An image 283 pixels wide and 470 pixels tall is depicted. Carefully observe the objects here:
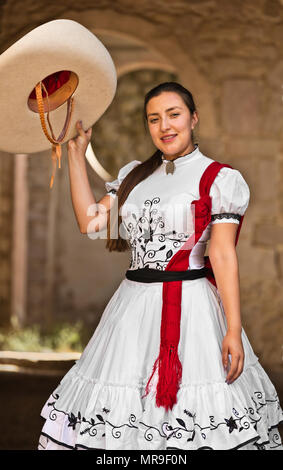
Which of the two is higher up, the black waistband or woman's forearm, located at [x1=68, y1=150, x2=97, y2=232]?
woman's forearm, located at [x1=68, y1=150, x2=97, y2=232]

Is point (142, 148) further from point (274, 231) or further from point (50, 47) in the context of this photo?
point (50, 47)

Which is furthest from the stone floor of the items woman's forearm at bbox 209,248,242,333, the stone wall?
woman's forearm at bbox 209,248,242,333

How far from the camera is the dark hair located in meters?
2.04

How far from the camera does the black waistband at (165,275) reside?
1.98 metres

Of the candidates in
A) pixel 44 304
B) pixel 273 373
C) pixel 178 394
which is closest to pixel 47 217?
pixel 44 304

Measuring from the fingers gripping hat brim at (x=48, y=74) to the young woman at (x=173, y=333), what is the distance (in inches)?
5.9

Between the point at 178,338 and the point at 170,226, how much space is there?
1.21ft

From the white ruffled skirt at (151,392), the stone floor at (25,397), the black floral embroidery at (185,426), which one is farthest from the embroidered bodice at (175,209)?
the stone floor at (25,397)

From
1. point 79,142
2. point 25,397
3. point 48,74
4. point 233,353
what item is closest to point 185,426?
point 233,353

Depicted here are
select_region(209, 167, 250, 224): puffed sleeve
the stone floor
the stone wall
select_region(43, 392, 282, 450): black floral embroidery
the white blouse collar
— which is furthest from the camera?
the stone wall

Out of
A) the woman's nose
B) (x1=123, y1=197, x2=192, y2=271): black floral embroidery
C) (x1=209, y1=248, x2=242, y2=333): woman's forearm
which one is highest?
the woman's nose

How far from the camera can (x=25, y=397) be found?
4.12m

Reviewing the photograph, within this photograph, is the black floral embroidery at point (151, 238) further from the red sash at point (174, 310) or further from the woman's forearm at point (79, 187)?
the woman's forearm at point (79, 187)

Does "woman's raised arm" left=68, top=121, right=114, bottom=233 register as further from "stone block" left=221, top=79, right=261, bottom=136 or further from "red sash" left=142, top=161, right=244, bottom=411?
"stone block" left=221, top=79, right=261, bottom=136
